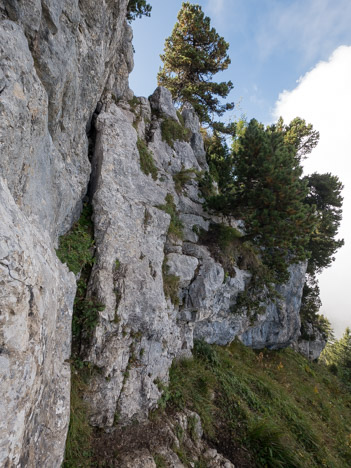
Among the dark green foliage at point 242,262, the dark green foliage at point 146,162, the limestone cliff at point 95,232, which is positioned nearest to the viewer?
the limestone cliff at point 95,232

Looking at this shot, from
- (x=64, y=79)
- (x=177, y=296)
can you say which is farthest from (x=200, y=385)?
(x=64, y=79)

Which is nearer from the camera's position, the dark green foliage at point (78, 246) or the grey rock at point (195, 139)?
the dark green foliage at point (78, 246)

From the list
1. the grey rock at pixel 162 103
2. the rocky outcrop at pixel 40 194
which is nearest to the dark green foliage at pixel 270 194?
the grey rock at pixel 162 103

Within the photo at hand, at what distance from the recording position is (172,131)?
14562mm

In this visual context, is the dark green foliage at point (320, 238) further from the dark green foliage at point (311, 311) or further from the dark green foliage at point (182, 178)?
the dark green foliage at point (182, 178)

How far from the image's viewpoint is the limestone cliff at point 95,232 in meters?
3.60

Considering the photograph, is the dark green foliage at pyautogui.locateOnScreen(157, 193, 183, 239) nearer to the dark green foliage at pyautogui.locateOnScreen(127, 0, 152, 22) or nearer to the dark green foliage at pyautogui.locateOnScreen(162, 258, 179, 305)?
the dark green foliage at pyautogui.locateOnScreen(162, 258, 179, 305)

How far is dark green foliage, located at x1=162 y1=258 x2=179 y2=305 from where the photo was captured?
30.2ft

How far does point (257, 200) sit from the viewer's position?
1112cm

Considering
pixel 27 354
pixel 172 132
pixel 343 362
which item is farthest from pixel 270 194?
pixel 343 362

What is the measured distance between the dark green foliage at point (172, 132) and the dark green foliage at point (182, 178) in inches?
80.2

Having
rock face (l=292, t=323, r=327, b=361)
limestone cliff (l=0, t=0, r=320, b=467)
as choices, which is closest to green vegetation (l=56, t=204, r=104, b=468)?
limestone cliff (l=0, t=0, r=320, b=467)

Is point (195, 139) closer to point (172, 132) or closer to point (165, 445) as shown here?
point (172, 132)

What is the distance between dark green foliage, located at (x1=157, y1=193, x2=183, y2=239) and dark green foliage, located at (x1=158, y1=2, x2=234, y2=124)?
36.4 feet
